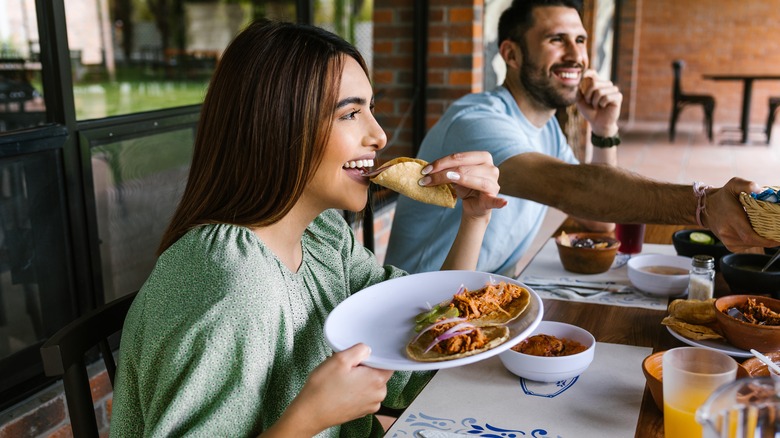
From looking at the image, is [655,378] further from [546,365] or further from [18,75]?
[18,75]

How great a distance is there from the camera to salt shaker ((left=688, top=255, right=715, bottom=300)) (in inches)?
65.1

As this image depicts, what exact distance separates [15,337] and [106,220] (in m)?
0.55

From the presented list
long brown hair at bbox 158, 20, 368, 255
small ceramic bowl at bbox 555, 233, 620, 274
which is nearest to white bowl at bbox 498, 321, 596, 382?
long brown hair at bbox 158, 20, 368, 255

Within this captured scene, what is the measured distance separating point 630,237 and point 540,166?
473 mm

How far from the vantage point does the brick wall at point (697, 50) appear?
12305 millimetres

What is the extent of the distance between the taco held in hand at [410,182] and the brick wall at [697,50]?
11717mm

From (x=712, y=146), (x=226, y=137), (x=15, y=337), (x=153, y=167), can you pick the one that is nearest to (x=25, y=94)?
(x=153, y=167)

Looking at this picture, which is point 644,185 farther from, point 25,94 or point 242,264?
point 25,94

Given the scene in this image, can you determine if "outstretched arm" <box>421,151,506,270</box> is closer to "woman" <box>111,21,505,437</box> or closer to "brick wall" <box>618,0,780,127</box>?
"woman" <box>111,21,505,437</box>

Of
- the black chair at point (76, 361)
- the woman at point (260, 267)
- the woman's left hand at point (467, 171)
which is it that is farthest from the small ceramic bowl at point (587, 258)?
the black chair at point (76, 361)

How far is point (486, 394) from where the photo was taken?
4.16 feet

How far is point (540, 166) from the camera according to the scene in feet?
6.26

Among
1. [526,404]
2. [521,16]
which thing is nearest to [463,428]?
[526,404]

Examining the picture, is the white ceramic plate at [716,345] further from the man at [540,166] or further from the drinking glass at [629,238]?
the drinking glass at [629,238]
